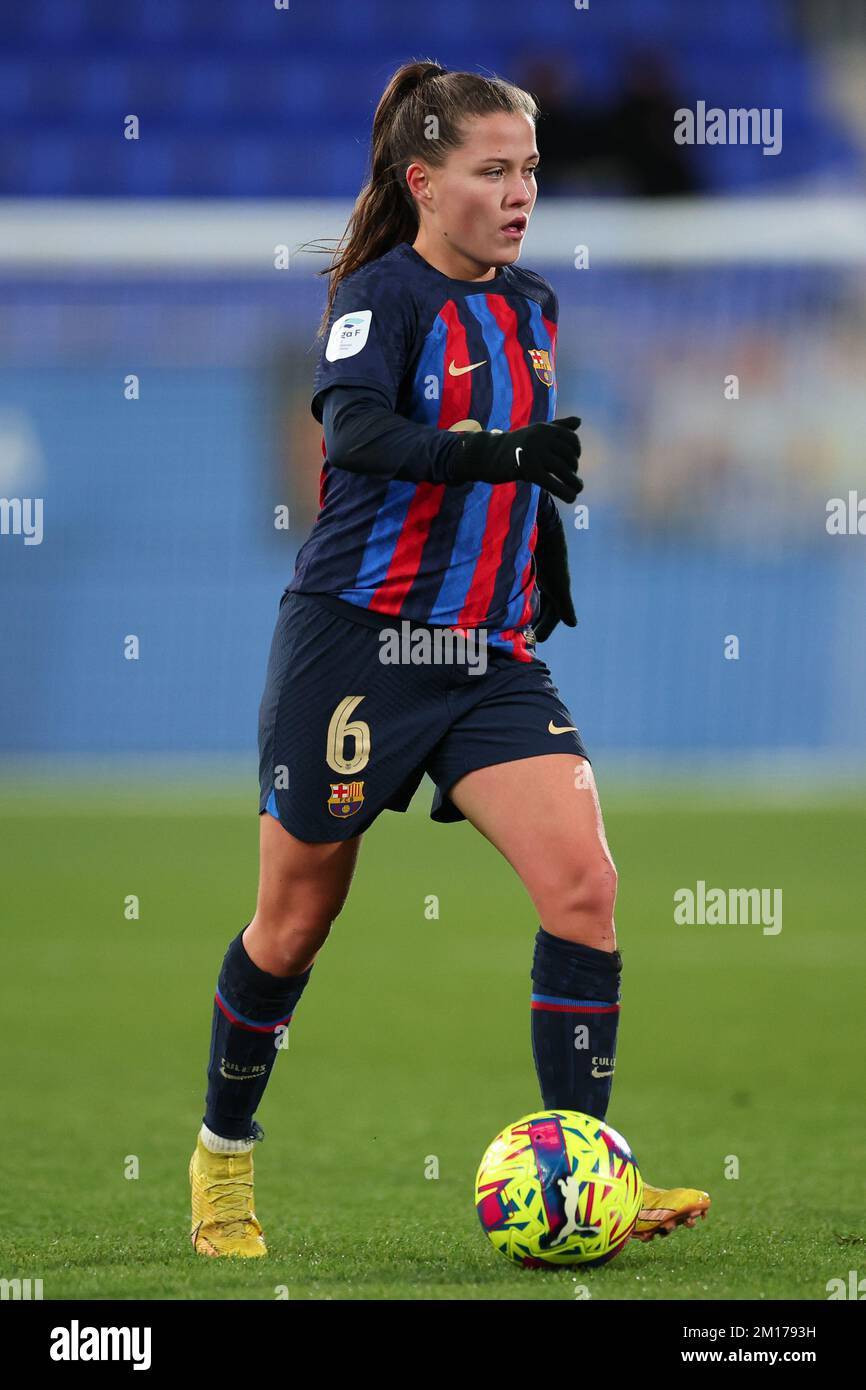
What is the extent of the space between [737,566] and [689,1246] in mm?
9912

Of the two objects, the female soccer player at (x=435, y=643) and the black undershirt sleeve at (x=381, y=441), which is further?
the female soccer player at (x=435, y=643)

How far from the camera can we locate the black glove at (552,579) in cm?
427

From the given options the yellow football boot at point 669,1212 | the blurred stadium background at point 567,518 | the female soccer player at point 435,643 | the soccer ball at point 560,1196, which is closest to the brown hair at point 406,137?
the female soccer player at point 435,643

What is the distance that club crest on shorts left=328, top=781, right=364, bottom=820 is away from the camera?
12.4ft

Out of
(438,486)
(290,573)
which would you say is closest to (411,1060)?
(438,486)

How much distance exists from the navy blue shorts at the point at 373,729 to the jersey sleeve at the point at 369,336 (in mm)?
465

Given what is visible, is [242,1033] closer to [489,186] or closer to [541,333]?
[541,333]

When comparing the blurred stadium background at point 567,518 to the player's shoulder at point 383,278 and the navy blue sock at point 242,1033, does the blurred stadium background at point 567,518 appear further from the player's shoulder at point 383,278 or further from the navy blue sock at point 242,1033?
the navy blue sock at point 242,1033

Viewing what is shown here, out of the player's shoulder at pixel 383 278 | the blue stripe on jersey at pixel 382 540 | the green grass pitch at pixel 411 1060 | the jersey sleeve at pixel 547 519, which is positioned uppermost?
the player's shoulder at pixel 383 278

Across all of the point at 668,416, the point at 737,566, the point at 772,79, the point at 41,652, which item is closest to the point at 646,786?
the point at 737,566

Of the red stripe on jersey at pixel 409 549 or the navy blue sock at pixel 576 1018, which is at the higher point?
the red stripe on jersey at pixel 409 549

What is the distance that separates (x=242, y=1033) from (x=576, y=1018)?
712mm

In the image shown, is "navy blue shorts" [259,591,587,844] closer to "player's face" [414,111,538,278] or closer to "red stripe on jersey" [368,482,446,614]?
"red stripe on jersey" [368,482,446,614]
